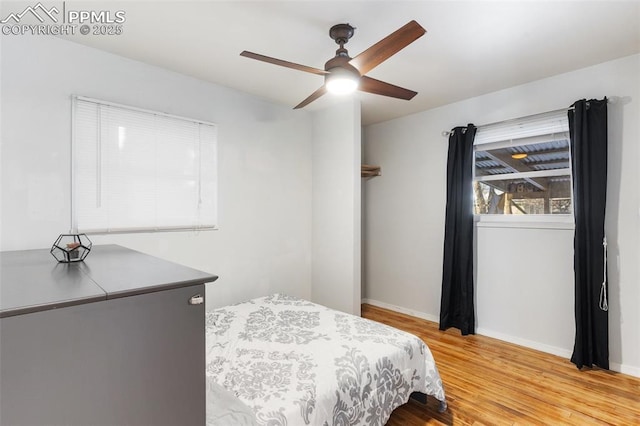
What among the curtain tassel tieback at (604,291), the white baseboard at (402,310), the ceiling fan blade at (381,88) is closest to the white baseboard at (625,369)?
the curtain tassel tieback at (604,291)

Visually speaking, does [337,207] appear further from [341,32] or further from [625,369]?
[625,369]

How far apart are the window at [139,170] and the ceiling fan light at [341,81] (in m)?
1.45

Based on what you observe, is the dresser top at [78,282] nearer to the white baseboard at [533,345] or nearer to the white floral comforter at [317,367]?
the white floral comforter at [317,367]

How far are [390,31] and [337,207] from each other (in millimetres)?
1846

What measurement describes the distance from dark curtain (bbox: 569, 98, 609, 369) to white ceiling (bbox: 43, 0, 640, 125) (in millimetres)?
542

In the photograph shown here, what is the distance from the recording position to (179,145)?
2814 mm

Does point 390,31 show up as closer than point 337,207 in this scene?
Yes

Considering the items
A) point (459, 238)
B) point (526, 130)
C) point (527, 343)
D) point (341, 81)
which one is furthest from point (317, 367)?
point (526, 130)

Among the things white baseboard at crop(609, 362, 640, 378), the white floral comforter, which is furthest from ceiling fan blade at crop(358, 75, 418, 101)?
white baseboard at crop(609, 362, 640, 378)

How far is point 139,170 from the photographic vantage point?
2.58 metres

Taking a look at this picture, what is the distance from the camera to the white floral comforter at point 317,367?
4.97ft

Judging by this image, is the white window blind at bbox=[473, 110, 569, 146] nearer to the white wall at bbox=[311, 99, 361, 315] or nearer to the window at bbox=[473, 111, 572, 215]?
the window at bbox=[473, 111, 572, 215]

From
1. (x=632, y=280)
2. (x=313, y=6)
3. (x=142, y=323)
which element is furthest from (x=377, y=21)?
(x=632, y=280)

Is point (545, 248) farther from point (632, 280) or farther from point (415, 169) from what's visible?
point (415, 169)
